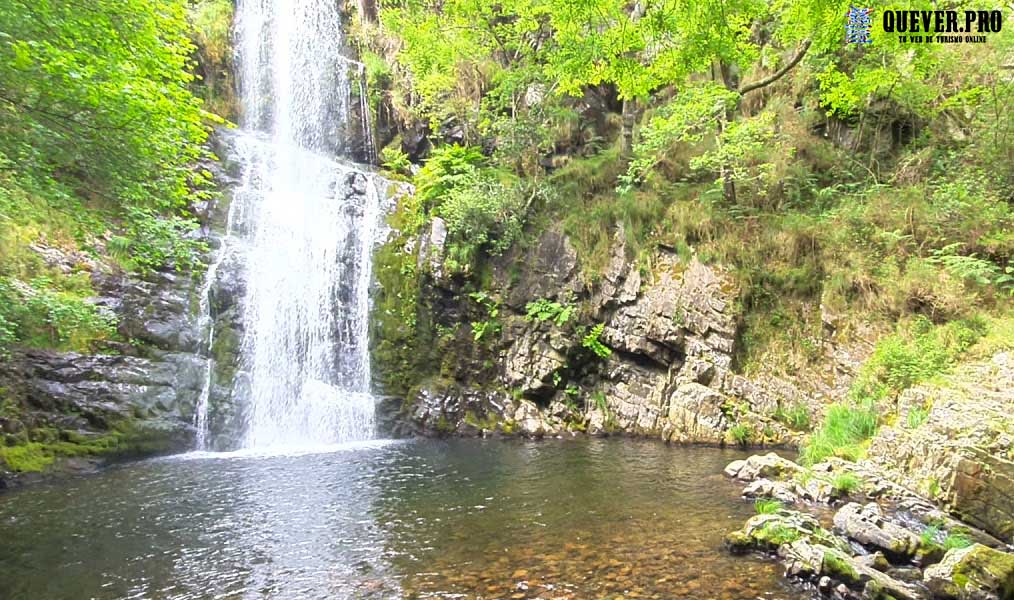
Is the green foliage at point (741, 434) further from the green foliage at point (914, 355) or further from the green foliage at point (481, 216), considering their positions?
the green foliage at point (481, 216)

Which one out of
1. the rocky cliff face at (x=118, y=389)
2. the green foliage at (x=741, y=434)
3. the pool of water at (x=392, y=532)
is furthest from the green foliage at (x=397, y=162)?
the green foliage at (x=741, y=434)

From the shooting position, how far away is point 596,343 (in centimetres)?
1464

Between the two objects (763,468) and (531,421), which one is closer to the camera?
(763,468)

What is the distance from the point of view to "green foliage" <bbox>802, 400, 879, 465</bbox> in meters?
8.87

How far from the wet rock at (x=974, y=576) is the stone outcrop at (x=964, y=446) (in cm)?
139

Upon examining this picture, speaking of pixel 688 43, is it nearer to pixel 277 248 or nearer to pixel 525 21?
pixel 525 21

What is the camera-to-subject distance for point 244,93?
74.6 feet

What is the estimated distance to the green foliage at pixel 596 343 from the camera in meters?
14.5

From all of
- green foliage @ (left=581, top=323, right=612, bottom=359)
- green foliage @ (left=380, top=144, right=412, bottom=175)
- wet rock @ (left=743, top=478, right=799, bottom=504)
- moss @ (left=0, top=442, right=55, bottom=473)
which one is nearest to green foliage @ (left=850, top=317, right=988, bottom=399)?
wet rock @ (left=743, top=478, right=799, bottom=504)

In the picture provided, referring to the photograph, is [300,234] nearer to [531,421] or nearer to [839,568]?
[531,421]

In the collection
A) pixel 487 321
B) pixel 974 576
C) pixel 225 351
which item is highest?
pixel 487 321

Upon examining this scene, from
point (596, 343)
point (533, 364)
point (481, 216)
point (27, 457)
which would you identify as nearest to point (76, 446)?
point (27, 457)

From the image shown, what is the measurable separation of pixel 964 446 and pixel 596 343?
29.9 feet

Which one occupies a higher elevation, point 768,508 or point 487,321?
point 487,321
